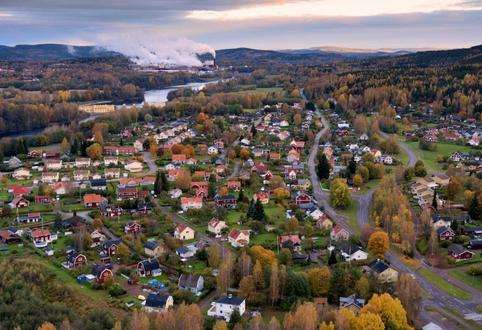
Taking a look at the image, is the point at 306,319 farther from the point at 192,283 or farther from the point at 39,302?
the point at 39,302

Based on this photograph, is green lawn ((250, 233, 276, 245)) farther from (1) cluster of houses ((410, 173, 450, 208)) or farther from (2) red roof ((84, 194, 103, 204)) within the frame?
(2) red roof ((84, 194, 103, 204))

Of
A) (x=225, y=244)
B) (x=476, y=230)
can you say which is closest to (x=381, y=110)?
(x=476, y=230)

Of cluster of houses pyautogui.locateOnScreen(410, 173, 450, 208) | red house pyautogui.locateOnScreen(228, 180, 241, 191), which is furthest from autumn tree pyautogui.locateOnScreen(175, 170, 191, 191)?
cluster of houses pyautogui.locateOnScreen(410, 173, 450, 208)

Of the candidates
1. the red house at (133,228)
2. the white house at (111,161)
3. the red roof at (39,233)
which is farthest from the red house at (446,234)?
the white house at (111,161)

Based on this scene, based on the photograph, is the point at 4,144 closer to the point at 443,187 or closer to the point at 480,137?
the point at 443,187

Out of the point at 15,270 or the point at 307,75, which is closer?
the point at 15,270
